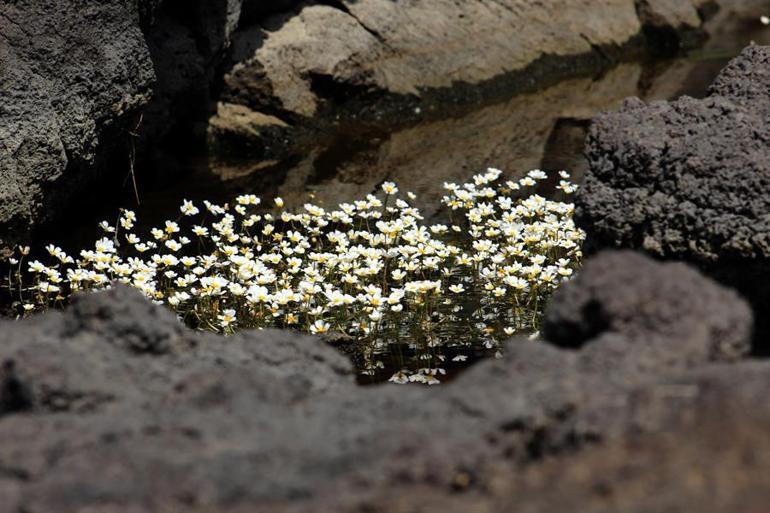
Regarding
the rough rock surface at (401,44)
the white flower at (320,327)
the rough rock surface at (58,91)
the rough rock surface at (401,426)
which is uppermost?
the rough rock surface at (401,44)

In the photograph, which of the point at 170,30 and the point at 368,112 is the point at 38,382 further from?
the point at 368,112

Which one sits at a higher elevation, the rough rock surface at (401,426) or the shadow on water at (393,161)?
the shadow on water at (393,161)

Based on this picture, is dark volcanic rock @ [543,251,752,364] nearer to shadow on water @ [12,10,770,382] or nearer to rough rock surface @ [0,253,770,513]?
rough rock surface @ [0,253,770,513]

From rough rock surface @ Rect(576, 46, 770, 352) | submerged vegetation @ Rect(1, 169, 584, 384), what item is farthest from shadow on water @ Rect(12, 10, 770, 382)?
rough rock surface @ Rect(576, 46, 770, 352)

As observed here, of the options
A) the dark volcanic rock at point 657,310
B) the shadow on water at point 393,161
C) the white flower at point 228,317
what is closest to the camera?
the dark volcanic rock at point 657,310

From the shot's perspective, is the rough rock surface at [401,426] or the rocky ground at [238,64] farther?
the rocky ground at [238,64]

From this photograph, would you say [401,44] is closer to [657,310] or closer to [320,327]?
[320,327]

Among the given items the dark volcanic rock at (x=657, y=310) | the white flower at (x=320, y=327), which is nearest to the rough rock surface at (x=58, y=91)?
the white flower at (x=320, y=327)

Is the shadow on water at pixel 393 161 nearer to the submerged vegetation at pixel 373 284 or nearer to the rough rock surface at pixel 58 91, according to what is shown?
the rough rock surface at pixel 58 91
